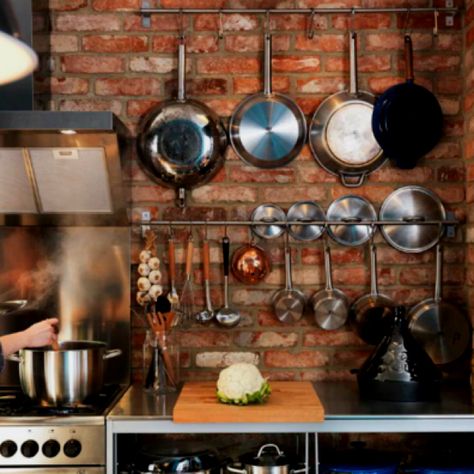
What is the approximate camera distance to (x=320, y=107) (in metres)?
2.80

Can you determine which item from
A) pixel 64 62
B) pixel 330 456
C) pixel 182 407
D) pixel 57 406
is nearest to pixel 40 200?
pixel 64 62

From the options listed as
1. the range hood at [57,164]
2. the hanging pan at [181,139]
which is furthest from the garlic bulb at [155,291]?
the hanging pan at [181,139]

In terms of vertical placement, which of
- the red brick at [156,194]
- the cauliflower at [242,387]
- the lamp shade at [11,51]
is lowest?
the cauliflower at [242,387]

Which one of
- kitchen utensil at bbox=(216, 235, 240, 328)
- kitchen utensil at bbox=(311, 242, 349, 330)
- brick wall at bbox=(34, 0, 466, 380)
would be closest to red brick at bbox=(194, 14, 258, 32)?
brick wall at bbox=(34, 0, 466, 380)

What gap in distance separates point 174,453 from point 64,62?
1.48 meters

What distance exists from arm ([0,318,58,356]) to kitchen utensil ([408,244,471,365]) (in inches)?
51.4

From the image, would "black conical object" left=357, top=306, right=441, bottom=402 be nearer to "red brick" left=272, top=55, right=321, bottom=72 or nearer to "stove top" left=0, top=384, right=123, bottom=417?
"stove top" left=0, top=384, right=123, bottom=417

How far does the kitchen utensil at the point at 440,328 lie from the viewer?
2744 millimetres

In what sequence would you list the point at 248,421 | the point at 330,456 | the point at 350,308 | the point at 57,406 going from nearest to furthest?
the point at 248,421
the point at 57,406
the point at 330,456
the point at 350,308

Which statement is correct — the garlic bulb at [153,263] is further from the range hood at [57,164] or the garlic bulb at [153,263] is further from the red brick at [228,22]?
the red brick at [228,22]

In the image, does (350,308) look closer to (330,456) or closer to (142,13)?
(330,456)

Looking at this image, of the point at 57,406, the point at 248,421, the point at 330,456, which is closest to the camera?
the point at 248,421

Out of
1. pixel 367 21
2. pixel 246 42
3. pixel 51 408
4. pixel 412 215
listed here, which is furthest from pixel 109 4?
pixel 51 408

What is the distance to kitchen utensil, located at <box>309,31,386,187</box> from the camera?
2.79 m
